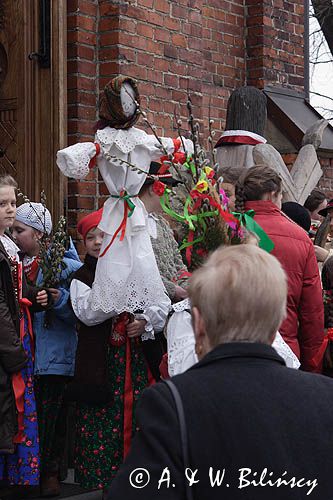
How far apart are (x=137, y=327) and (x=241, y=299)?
2751mm

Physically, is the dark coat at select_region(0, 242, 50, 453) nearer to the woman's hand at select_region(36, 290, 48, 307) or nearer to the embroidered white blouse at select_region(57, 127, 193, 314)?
the woman's hand at select_region(36, 290, 48, 307)

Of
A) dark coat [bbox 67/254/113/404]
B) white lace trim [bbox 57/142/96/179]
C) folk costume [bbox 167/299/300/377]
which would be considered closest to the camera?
folk costume [bbox 167/299/300/377]

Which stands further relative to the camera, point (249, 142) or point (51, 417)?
point (249, 142)

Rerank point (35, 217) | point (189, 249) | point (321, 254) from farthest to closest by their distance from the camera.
A: point (321, 254) < point (35, 217) < point (189, 249)

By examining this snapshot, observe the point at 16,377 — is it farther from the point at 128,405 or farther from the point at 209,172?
the point at 209,172

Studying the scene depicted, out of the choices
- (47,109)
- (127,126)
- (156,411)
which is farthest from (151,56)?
(156,411)

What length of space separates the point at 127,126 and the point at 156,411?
2.81 metres

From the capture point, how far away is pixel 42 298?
16.9 ft

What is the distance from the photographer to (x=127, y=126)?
15.5 feet

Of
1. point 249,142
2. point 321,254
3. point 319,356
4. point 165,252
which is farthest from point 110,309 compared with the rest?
point 249,142

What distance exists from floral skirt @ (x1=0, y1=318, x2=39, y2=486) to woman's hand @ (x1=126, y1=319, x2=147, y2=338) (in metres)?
0.61

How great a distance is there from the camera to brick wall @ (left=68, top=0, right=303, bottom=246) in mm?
6461

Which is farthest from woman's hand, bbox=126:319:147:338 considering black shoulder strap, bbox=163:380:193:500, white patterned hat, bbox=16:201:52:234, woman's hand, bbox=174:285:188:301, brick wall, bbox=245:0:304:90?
brick wall, bbox=245:0:304:90

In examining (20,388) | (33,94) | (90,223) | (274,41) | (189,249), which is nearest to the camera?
(189,249)
